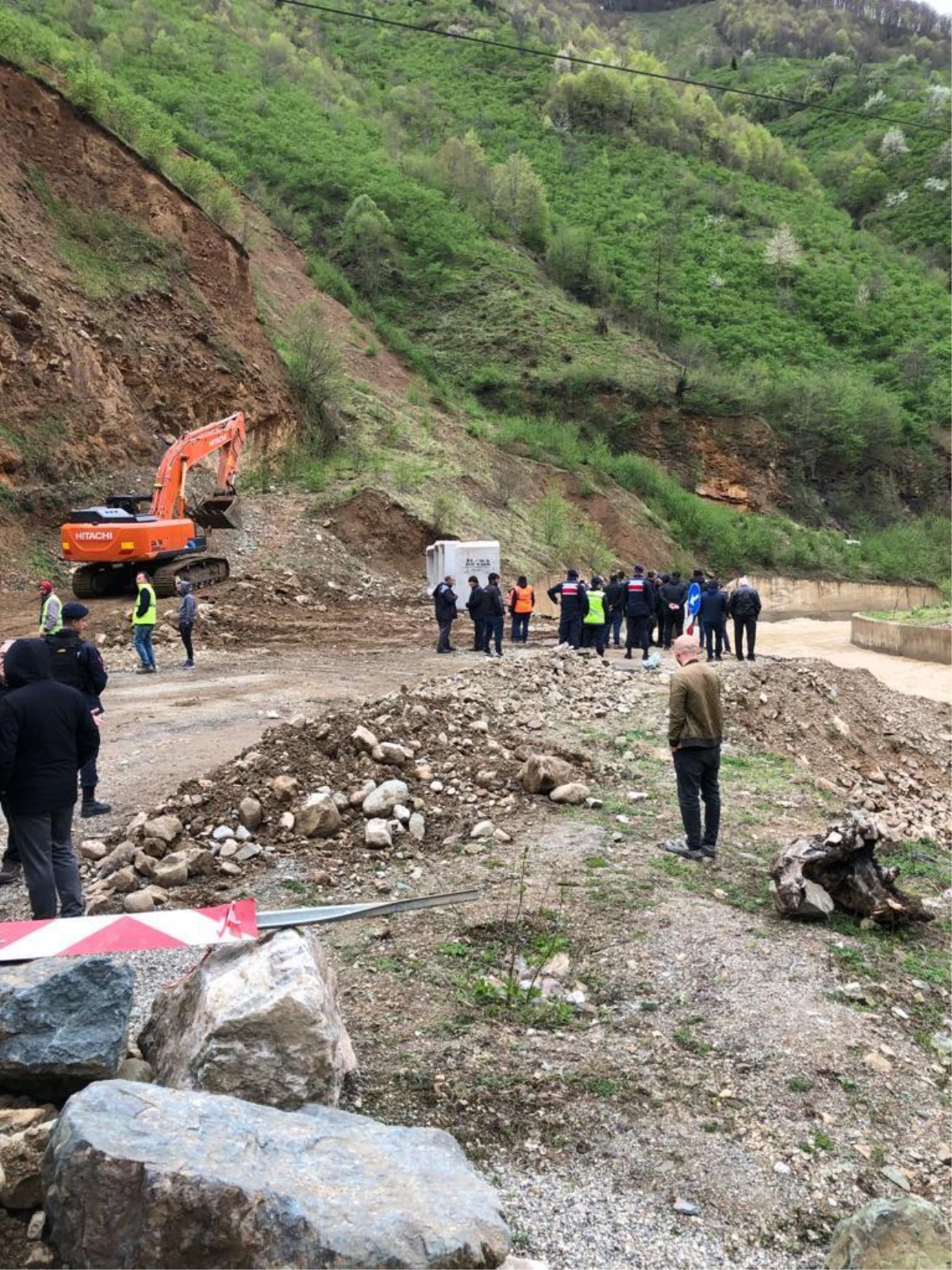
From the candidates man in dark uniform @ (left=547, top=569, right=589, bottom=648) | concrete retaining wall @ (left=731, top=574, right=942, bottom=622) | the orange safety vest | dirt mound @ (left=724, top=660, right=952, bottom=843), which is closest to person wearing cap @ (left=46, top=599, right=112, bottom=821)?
dirt mound @ (left=724, top=660, right=952, bottom=843)

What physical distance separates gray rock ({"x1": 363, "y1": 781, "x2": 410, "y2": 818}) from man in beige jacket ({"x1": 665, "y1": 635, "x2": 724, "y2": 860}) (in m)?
1.97

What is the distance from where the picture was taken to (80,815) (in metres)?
7.81

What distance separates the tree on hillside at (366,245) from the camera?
157 ft

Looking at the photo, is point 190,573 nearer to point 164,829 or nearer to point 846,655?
point 164,829

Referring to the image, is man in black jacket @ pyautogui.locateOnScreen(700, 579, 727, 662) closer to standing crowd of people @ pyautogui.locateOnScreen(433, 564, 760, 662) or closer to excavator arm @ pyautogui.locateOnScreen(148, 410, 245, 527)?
standing crowd of people @ pyautogui.locateOnScreen(433, 564, 760, 662)

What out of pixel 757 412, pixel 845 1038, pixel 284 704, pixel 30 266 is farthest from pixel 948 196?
pixel 845 1038

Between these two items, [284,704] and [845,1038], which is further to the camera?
[284,704]

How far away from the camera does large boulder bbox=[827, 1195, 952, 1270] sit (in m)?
2.92

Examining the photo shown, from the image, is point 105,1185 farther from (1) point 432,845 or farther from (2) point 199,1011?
(1) point 432,845

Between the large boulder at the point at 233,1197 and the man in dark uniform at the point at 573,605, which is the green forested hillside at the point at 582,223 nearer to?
the man in dark uniform at the point at 573,605

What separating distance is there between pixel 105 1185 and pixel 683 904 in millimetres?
4004

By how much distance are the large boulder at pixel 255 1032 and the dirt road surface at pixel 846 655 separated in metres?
15.5

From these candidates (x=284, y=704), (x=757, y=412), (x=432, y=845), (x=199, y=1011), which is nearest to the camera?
(x=199, y=1011)

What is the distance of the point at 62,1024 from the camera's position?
3400 millimetres
